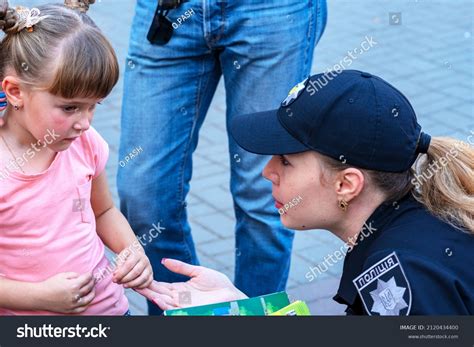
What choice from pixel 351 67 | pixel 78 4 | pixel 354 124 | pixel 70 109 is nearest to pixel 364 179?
pixel 354 124

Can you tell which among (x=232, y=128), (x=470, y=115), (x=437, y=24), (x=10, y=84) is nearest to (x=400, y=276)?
(x=232, y=128)

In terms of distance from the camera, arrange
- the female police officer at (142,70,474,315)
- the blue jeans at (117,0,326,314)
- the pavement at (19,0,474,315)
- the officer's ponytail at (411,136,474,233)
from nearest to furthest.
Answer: the female police officer at (142,70,474,315) < the officer's ponytail at (411,136,474,233) < the blue jeans at (117,0,326,314) < the pavement at (19,0,474,315)

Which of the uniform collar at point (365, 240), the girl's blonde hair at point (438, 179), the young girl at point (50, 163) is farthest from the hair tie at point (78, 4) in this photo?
the uniform collar at point (365, 240)

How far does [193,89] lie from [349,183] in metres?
0.95

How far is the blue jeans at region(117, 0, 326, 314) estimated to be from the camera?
10.0 ft

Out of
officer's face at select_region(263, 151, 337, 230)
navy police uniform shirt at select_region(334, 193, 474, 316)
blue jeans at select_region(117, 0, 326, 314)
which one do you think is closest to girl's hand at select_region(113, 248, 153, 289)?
officer's face at select_region(263, 151, 337, 230)

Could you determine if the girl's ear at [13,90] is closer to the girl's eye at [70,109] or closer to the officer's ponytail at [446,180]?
the girl's eye at [70,109]

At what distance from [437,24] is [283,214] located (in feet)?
16.0

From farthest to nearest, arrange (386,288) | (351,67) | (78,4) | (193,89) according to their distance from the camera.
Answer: (351,67)
(193,89)
(78,4)
(386,288)

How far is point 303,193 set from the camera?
2428 millimetres

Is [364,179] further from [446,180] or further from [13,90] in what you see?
[13,90]

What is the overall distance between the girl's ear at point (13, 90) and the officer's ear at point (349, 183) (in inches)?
32.4

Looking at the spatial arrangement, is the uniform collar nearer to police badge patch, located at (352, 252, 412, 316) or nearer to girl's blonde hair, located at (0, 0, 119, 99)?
police badge patch, located at (352, 252, 412, 316)

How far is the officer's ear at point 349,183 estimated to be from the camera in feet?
7.67
